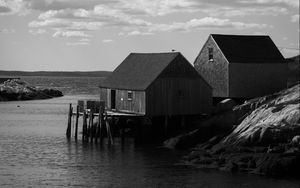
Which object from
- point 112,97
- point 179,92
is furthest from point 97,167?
point 112,97

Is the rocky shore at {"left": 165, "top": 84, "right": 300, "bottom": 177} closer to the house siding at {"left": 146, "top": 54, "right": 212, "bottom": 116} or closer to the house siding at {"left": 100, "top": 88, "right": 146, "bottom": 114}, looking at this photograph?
the house siding at {"left": 146, "top": 54, "right": 212, "bottom": 116}

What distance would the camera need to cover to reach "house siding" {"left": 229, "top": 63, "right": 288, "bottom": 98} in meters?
59.4

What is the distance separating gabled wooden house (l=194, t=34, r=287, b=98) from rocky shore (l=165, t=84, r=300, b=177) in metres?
4.83

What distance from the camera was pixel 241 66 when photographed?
59500 mm

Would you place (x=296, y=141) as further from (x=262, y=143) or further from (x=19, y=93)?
(x=19, y=93)

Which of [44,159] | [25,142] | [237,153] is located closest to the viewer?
[237,153]

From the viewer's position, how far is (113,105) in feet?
195

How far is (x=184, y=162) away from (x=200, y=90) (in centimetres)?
1250

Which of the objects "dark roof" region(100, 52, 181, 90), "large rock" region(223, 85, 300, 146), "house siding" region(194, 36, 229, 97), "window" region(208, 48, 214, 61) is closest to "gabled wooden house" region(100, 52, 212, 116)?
"dark roof" region(100, 52, 181, 90)

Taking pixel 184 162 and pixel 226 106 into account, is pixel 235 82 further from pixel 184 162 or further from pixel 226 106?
pixel 184 162

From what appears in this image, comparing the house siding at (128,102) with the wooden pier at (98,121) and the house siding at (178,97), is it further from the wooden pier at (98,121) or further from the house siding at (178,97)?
the house siding at (178,97)

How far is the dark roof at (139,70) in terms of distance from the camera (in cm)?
5502

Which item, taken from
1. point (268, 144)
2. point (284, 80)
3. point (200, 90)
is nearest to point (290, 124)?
point (268, 144)

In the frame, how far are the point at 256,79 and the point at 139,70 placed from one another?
981 cm
